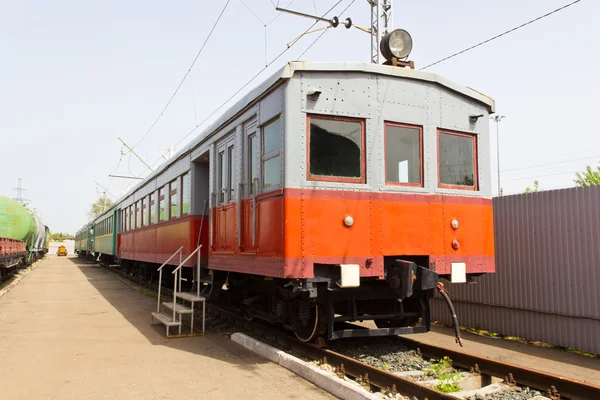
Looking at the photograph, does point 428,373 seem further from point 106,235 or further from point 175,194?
point 106,235

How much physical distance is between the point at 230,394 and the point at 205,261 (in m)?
4.62

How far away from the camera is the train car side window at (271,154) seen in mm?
6173

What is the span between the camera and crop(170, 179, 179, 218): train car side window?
36.4ft

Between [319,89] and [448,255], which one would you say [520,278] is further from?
[319,89]

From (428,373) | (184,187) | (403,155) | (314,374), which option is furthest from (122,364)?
(184,187)

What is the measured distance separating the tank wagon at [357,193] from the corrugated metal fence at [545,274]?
4.79 ft

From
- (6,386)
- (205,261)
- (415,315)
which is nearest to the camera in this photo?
(6,386)

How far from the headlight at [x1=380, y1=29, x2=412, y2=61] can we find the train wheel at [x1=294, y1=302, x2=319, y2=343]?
3.45 m

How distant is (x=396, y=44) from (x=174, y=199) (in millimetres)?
6306

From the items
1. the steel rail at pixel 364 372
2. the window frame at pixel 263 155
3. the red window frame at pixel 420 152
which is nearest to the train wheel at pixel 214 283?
the steel rail at pixel 364 372

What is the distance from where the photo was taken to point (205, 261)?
9.54 metres

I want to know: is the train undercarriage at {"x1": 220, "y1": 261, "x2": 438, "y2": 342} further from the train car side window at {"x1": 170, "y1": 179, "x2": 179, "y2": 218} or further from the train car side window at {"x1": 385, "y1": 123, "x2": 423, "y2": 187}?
the train car side window at {"x1": 170, "y1": 179, "x2": 179, "y2": 218}

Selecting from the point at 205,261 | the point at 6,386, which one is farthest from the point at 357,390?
the point at 205,261

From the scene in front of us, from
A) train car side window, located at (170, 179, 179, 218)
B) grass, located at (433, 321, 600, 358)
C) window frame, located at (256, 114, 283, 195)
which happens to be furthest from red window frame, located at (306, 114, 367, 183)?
train car side window, located at (170, 179, 179, 218)
